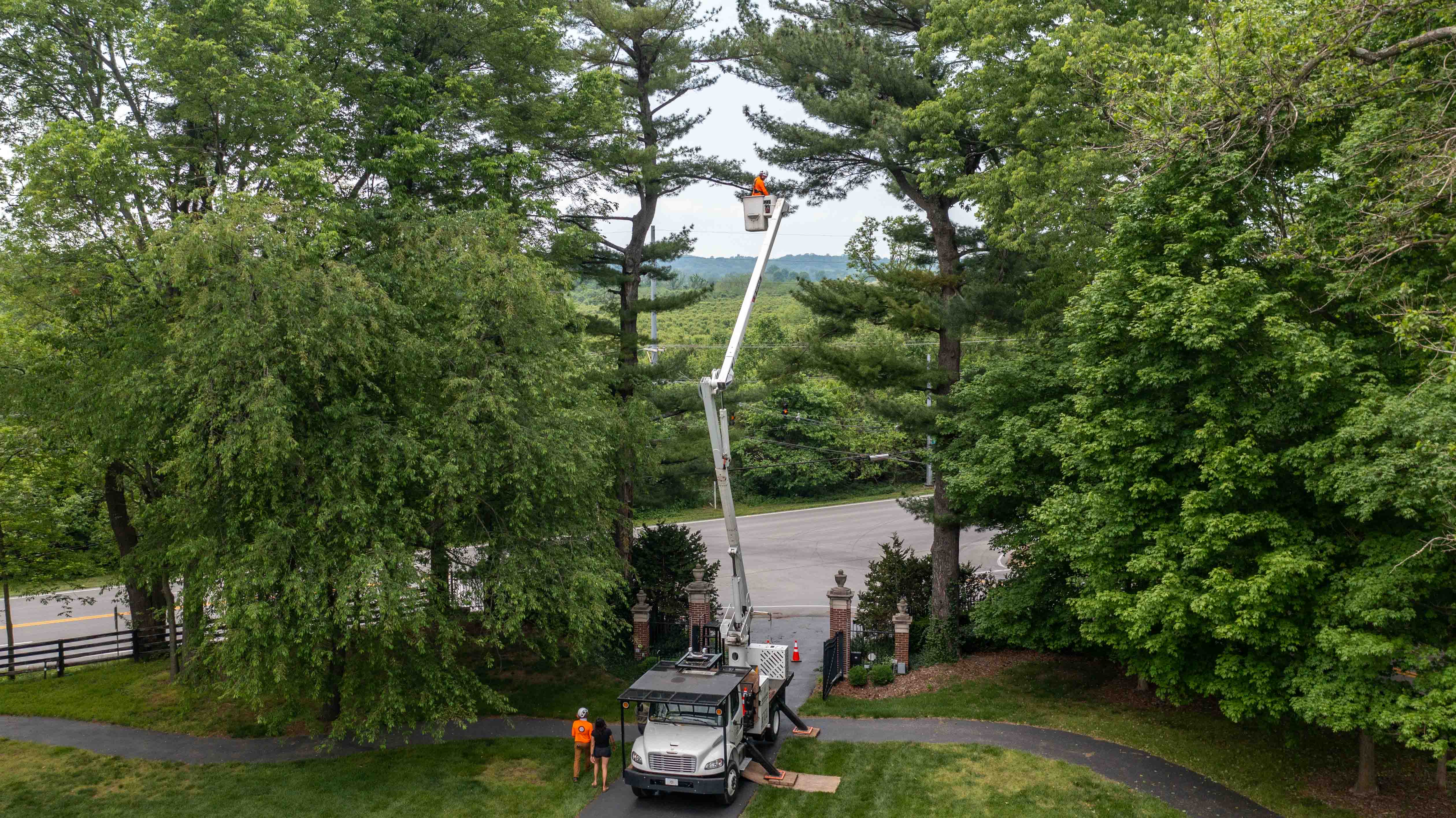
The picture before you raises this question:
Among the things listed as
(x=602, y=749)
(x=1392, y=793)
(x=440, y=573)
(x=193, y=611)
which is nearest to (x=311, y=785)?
(x=193, y=611)

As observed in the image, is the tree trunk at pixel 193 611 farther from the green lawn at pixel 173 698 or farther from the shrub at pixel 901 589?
the shrub at pixel 901 589

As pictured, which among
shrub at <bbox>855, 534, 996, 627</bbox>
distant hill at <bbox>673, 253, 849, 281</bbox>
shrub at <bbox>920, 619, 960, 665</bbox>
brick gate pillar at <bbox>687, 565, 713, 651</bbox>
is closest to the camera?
shrub at <bbox>920, 619, 960, 665</bbox>

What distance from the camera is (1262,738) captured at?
16.2 meters

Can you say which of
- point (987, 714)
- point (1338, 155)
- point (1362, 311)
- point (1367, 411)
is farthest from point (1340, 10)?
point (987, 714)

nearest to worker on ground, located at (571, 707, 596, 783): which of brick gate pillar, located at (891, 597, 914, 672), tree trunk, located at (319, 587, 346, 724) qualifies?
tree trunk, located at (319, 587, 346, 724)

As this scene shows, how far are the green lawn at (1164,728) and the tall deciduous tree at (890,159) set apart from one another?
136 inches

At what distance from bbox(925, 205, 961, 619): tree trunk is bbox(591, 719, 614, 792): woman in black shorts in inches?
402

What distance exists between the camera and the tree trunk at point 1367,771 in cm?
1393

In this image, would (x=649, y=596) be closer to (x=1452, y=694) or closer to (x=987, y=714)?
(x=987, y=714)

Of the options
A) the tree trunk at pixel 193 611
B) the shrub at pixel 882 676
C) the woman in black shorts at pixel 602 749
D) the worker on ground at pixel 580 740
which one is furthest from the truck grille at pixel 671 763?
the tree trunk at pixel 193 611

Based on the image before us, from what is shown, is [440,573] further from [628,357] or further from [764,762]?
[628,357]

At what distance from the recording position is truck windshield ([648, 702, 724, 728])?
569 inches

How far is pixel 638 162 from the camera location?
2430cm

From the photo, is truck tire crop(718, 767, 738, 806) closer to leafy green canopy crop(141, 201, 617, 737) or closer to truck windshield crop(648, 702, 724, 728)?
truck windshield crop(648, 702, 724, 728)
